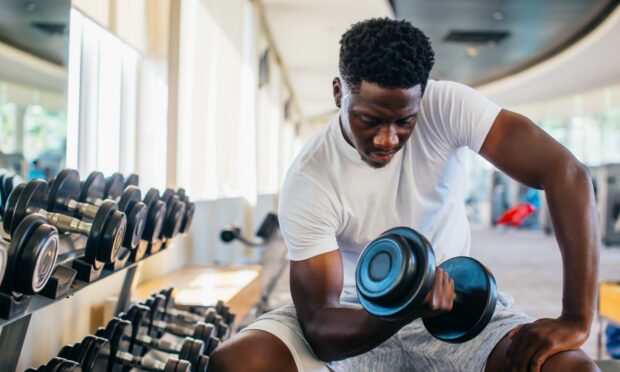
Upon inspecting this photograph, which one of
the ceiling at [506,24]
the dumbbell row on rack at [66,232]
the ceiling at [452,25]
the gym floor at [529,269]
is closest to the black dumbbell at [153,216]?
A: the dumbbell row on rack at [66,232]

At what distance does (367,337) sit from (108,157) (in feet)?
6.05

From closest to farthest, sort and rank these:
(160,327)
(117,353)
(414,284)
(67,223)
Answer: (414,284), (67,223), (117,353), (160,327)

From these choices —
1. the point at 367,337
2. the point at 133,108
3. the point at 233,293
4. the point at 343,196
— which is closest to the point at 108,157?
the point at 133,108

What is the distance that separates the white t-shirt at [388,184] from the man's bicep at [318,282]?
2 cm

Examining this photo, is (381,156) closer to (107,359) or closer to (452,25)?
(107,359)

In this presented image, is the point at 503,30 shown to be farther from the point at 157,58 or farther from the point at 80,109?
the point at 80,109

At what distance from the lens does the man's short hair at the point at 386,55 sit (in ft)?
3.48

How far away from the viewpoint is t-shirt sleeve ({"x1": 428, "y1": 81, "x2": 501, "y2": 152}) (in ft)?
3.93

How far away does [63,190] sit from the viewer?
1420 millimetres

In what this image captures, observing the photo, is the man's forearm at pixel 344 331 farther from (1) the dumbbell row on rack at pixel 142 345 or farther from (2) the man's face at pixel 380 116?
(1) the dumbbell row on rack at pixel 142 345

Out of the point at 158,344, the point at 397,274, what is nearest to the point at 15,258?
the point at 397,274

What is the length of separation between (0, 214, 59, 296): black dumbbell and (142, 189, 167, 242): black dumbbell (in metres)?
0.65

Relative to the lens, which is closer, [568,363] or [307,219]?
[568,363]

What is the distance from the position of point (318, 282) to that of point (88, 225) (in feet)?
1.71
